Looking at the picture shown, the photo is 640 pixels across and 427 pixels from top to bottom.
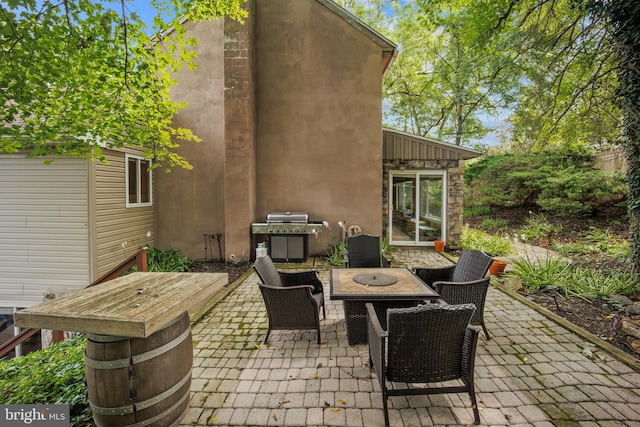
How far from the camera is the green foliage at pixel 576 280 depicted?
4270mm

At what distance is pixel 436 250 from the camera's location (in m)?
7.71

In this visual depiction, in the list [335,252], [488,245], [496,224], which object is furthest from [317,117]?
[496,224]

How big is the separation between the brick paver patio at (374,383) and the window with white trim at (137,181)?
14.5 ft

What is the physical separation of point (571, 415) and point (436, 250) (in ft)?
18.9

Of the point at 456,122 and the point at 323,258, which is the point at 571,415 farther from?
the point at 456,122

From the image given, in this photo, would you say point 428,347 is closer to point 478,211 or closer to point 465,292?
point 465,292

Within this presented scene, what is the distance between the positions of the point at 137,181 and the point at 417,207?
7.16 m

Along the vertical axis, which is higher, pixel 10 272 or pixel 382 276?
pixel 382 276

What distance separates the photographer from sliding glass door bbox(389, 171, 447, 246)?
8070 millimetres

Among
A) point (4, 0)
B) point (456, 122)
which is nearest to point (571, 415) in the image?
point (4, 0)

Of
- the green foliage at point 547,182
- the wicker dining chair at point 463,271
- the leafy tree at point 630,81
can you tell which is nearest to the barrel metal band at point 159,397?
the wicker dining chair at point 463,271

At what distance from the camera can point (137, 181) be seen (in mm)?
6672

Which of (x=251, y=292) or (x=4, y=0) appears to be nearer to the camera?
(x=4, y=0)

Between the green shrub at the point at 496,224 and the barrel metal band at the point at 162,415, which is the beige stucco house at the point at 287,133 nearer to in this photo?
the green shrub at the point at 496,224
